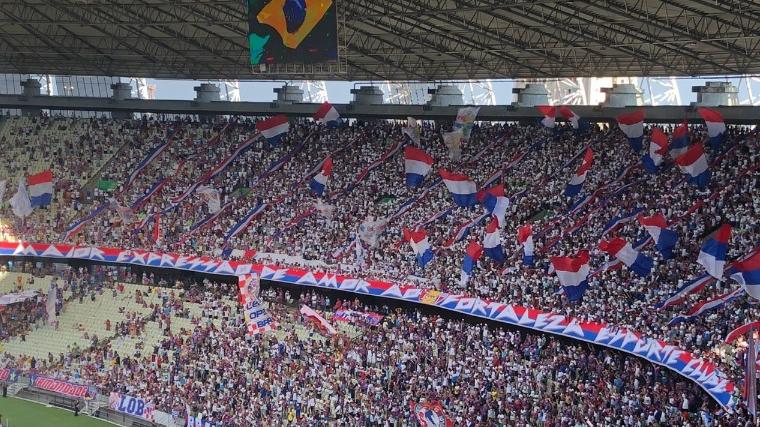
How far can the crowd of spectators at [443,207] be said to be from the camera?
31250 millimetres

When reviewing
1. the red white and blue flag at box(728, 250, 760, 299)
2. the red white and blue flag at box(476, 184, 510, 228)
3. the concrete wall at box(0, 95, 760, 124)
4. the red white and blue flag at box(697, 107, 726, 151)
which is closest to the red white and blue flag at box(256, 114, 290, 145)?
the concrete wall at box(0, 95, 760, 124)

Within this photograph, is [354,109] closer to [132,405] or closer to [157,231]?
[157,231]

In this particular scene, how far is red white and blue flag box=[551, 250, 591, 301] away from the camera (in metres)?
30.5

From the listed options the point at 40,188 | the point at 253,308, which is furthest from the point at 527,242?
the point at 40,188

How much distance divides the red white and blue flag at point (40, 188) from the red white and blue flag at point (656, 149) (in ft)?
80.3

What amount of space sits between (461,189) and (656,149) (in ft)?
21.4

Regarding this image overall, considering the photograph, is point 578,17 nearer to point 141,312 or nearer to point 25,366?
point 141,312

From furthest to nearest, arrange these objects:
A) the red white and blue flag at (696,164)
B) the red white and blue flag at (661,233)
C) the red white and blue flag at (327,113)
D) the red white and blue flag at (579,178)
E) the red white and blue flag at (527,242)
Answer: the red white and blue flag at (327,113) < the red white and blue flag at (579,178) < the red white and blue flag at (696,164) < the red white and blue flag at (527,242) < the red white and blue flag at (661,233)

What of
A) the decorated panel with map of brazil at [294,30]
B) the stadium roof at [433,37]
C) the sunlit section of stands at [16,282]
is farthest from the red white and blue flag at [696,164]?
the sunlit section of stands at [16,282]

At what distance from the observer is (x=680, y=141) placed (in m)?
35.3

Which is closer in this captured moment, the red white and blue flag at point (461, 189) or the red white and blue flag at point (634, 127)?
the red white and blue flag at point (634, 127)

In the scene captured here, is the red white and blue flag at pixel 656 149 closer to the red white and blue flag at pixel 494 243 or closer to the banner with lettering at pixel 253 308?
the red white and blue flag at pixel 494 243

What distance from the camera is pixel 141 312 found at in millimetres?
41906

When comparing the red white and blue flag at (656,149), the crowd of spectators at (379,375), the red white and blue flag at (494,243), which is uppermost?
the red white and blue flag at (656,149)
